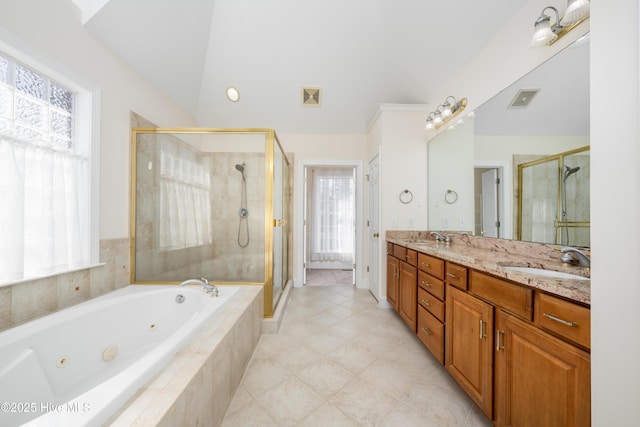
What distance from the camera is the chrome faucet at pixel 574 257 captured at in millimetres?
1066

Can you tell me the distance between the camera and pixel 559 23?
1.20 meters

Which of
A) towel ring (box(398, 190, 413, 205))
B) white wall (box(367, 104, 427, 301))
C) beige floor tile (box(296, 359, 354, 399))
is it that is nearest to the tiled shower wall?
beige floor tile (box(296, 359, 354, 399))

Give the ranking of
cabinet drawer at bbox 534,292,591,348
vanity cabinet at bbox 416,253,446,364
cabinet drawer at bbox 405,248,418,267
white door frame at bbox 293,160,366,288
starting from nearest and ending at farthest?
cabinet drawer at bbox 534,292,591,348
vanity cabinet at bbox 416,253,446,364
cabinet drawer at bbox 405,248,418,267
white door frame at bbox 293,160,366,288

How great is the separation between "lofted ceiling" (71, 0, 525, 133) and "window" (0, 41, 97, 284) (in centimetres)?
58

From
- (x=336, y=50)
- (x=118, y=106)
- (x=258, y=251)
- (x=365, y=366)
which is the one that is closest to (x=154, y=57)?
(x=118, y=106)

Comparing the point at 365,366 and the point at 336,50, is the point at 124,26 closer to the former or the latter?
the point at 336,50

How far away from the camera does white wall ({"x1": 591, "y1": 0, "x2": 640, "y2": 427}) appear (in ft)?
1.96

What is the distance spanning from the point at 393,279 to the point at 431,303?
763 millimetres

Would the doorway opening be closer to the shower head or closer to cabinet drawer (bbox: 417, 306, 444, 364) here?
cabinet drawer (bbox: 417, 306, 444, 364)

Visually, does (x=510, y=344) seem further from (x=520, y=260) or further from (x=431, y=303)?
(x=431, y=303)

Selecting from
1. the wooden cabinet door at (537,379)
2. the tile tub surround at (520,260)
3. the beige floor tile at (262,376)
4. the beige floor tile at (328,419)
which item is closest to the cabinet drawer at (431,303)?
the tile tub surround at (520,260)

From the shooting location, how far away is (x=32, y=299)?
1.29m

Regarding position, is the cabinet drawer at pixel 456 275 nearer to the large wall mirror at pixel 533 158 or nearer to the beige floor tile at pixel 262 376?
the large wall mirror at pixel 533 158

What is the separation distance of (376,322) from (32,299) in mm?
2522
